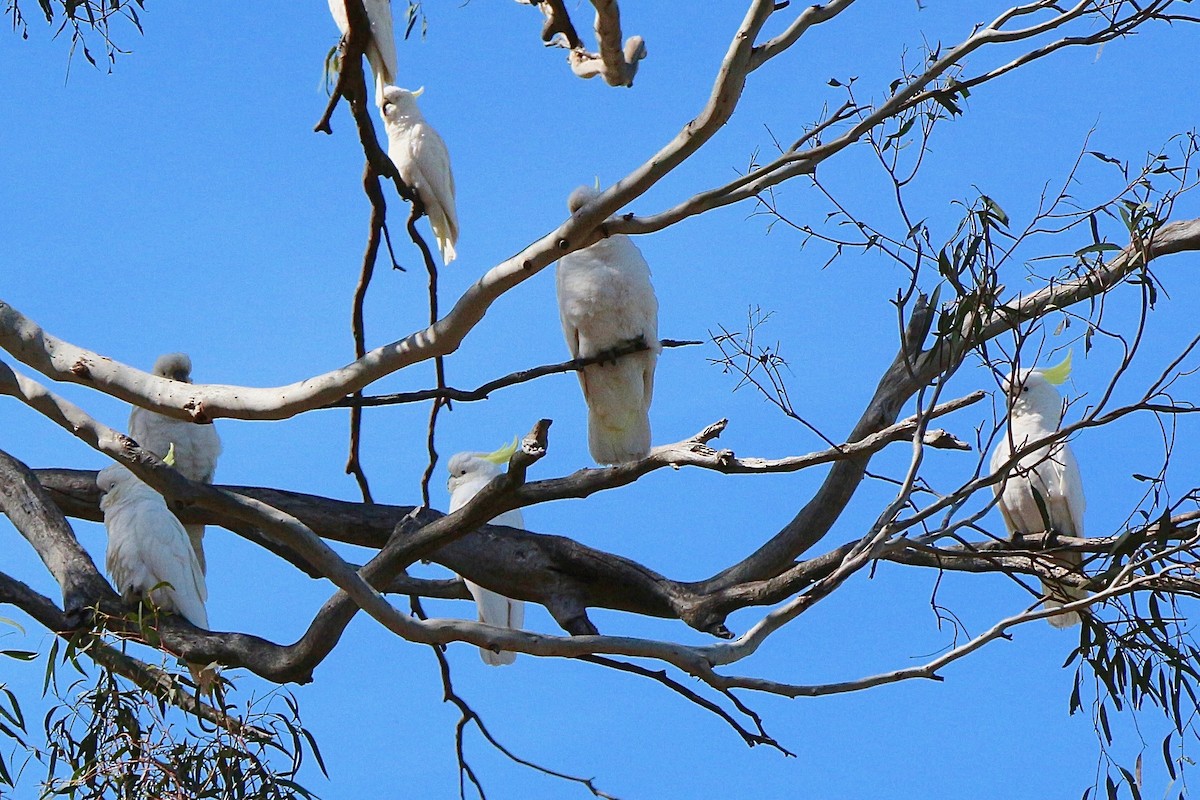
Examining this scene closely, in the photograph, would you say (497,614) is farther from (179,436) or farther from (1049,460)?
(1049,460)

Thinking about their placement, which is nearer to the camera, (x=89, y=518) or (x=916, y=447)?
(x=916, y=447)

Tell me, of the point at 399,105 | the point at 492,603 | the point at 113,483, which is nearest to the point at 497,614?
the point at 492,603

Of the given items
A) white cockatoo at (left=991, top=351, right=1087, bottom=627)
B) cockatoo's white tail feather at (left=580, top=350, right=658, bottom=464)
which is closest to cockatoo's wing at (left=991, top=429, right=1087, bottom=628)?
white cockatoo at (left=991, top=351, right=1087, bottom=627)

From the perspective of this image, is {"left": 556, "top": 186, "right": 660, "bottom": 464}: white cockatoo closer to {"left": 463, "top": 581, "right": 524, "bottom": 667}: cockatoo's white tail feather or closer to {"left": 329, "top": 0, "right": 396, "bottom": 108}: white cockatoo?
{"left": 463, "top": 581, "right": 524, "bottom": 667}: cockatoo's white tail feather

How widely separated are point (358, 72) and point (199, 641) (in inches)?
48.4

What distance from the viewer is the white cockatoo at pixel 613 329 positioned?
10.7 ft

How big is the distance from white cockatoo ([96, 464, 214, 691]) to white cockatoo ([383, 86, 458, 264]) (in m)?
1.74

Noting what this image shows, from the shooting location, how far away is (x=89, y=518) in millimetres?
3395

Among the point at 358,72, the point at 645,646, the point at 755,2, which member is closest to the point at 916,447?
the point at 645,646

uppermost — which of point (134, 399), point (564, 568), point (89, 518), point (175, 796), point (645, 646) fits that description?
point (89, 518)

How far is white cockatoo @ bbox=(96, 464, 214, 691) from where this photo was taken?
3102 millimetres

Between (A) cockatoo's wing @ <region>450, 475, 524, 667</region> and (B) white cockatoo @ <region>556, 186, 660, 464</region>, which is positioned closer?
(B) white cockatoo @ <region>556, 186, 660, 464</region>

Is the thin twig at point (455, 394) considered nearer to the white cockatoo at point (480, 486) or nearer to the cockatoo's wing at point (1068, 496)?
the white cockatoo at point (480, 486)

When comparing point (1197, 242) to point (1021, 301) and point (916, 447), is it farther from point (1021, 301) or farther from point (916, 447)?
point (916, 447)
